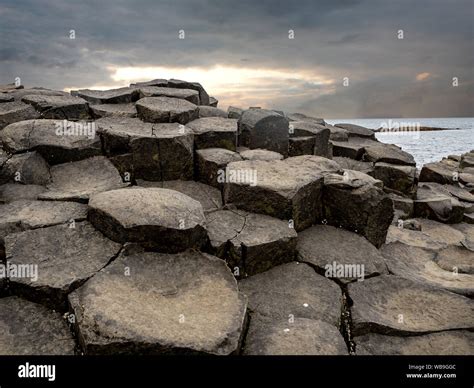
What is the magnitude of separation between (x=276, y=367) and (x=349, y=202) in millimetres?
2583

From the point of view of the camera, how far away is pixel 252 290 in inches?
143

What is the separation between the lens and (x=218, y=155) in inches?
205

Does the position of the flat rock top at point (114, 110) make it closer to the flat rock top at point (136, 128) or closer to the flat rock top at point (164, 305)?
the flat rock top at point (136, 128)

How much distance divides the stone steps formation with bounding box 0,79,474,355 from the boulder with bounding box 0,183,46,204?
32mm

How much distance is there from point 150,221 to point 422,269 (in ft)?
11.5

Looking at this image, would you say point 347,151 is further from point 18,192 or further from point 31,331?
point 31,331

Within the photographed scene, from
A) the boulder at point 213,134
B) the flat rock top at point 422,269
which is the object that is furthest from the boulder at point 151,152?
the flat rock top at point 422,269

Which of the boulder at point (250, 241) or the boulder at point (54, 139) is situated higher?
the boulder at point (54, 139)

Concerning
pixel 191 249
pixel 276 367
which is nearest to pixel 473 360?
pixel 276 367

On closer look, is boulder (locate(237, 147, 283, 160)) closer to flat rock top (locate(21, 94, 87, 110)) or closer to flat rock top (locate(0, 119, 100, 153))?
flat rock top (locate(0, 119, 100, 153))

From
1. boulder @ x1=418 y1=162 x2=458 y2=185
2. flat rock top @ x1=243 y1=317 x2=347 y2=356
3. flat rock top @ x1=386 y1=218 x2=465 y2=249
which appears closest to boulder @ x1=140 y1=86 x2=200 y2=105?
flat rock top @ x1=386 y1=218 x2=465 y2=249

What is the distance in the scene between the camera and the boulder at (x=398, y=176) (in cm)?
755

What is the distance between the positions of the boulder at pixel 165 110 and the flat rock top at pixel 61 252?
256cm

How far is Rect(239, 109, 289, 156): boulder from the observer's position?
20.4 feet
